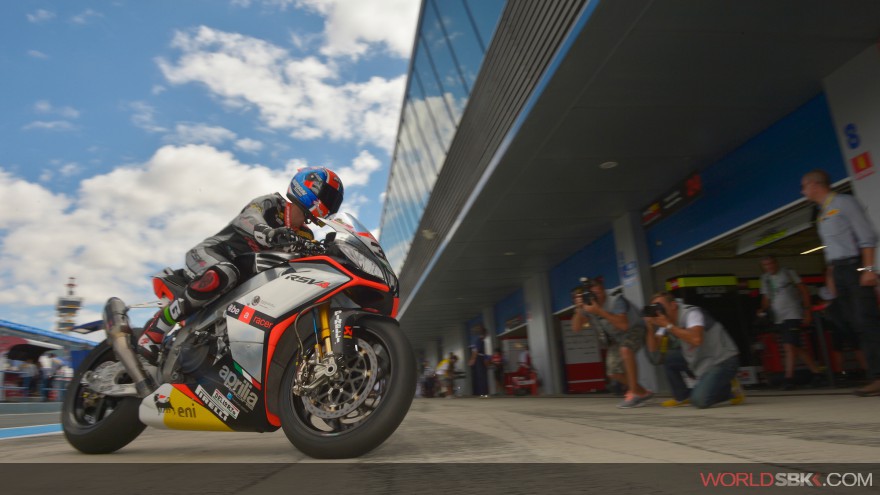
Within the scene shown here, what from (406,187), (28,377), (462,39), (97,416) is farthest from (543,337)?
(28,377)

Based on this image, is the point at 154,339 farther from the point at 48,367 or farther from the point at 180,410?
the point at 48,367

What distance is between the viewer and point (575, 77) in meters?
5.90

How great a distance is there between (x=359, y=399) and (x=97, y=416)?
1967 mm

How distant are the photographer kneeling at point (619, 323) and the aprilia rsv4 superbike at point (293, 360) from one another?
4.05 m

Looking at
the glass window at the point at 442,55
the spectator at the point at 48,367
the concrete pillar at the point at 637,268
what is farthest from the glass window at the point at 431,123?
the spectator at the point at 48,367

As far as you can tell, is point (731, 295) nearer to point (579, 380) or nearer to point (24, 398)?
point (579, 380)

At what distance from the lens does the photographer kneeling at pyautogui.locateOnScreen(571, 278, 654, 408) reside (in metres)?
6.45

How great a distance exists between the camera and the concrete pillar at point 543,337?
1603 cm

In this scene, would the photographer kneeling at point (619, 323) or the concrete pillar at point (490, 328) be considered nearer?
the photographer kneeling at point (619, 323)

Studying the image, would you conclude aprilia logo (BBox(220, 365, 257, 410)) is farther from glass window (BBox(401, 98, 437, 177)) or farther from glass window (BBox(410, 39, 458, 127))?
glass window (BBox(401, 98, 437, 177))

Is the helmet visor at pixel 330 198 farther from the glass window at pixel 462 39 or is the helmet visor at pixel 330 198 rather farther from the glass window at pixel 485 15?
the glass window at pixel 462 39

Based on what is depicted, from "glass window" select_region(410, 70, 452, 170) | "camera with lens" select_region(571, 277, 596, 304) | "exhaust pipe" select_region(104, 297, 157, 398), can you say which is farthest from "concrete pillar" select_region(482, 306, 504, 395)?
"exhaust pipe" select_region(104, 297, 157, 398)
